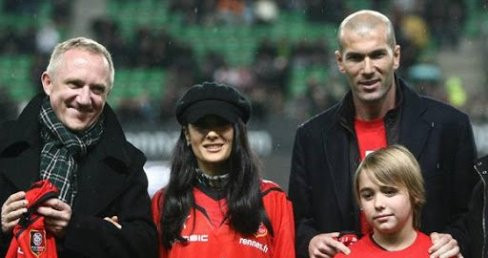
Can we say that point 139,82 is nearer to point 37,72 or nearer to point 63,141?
point 37,72

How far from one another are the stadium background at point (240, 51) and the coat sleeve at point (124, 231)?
1276cm

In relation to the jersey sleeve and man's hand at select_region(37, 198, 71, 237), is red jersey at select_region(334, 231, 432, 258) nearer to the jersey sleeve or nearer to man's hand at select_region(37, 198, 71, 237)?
the jersey sleeve

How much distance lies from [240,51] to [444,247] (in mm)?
15829

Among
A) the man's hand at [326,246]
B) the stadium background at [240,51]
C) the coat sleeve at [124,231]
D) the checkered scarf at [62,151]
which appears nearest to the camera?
the coat sleeve at [124,231]

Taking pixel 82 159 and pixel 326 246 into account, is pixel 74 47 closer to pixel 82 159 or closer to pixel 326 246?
pixel 82 159

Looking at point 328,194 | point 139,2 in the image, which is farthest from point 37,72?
point 328,194

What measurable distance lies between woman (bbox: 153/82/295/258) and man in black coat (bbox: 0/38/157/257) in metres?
0.13

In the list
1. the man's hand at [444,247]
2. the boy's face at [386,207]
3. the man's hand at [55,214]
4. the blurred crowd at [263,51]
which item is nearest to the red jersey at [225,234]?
the boy's face at [386,207]

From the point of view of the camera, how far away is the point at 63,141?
461 cm

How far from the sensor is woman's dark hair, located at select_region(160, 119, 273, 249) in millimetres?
4719

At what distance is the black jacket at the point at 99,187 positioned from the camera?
178 inches

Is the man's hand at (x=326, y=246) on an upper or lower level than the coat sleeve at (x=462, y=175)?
lower

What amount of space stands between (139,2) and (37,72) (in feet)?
10.7

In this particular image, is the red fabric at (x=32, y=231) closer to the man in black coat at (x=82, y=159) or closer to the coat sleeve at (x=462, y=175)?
the man in black coat at (x=82, y=159)
